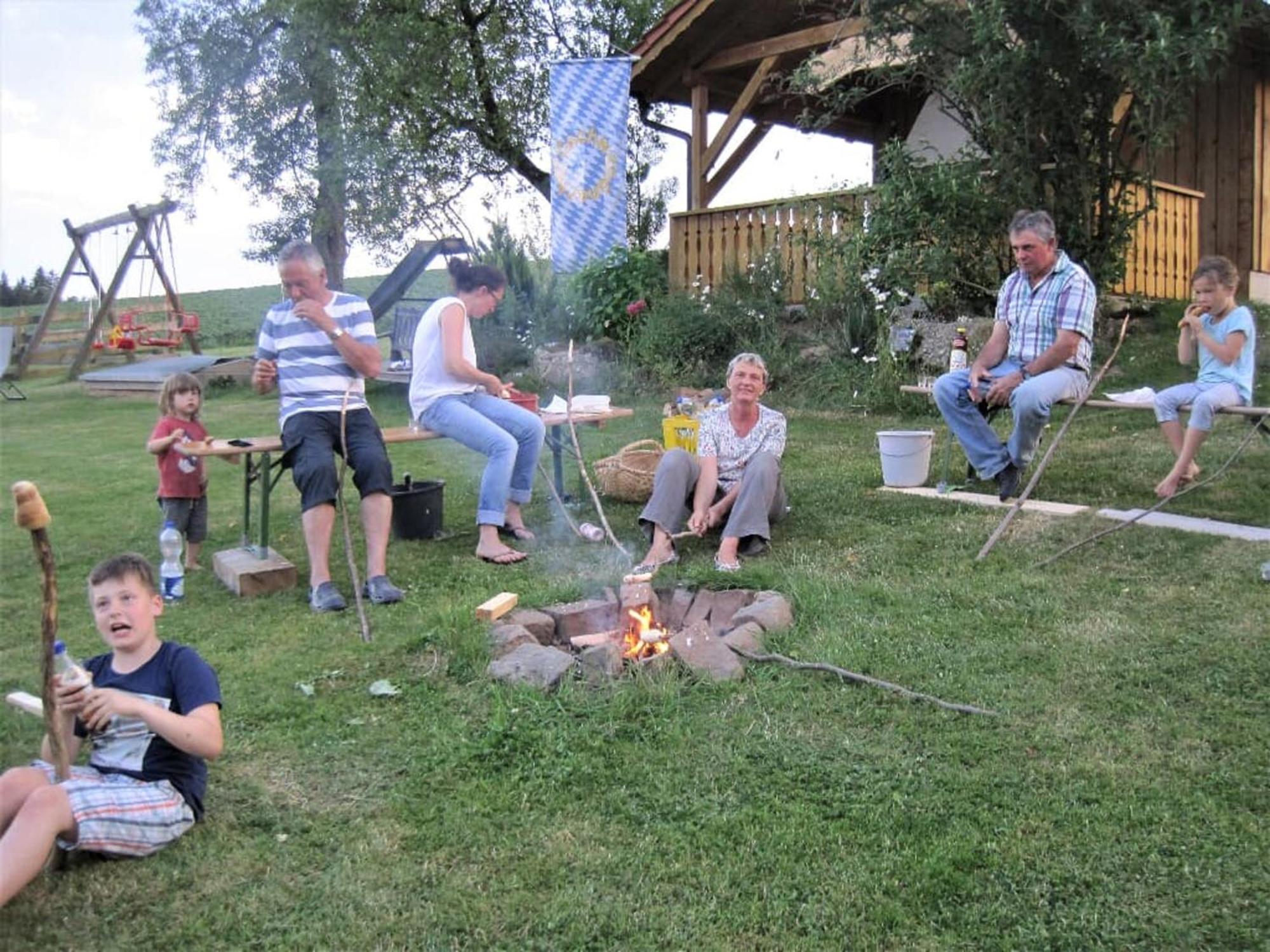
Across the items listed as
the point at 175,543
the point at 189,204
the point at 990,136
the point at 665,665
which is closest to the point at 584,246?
the point at 990,136

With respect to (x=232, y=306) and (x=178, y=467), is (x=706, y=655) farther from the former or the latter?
(x=232, y=306)

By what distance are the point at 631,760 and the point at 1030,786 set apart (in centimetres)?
97

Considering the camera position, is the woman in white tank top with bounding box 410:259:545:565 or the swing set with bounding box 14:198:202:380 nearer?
the woman in white tank top with bounding box 410:259:545:565

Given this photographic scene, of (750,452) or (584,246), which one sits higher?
(584,246)

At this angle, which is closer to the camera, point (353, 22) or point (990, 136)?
point (990, 136)

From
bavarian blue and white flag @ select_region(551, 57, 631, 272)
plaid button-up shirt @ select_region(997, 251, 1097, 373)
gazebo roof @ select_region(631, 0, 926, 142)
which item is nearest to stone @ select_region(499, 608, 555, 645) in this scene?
plaid button-up shirt @ select_region(997, 251, 1097, 373)

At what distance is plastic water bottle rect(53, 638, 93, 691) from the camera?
2.28 meters

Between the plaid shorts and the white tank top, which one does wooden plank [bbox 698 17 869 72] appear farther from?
the plaid shorts

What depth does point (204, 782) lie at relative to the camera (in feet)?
8.45

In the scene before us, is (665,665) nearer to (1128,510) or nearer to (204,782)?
(204,782)

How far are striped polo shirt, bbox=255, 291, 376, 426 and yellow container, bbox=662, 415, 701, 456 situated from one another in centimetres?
173

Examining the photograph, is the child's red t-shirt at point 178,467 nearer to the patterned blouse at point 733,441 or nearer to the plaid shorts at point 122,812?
the patterned blouse at point 733,441

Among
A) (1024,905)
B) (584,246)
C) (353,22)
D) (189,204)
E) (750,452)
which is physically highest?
(353,22)

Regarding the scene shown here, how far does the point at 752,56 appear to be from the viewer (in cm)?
1119
